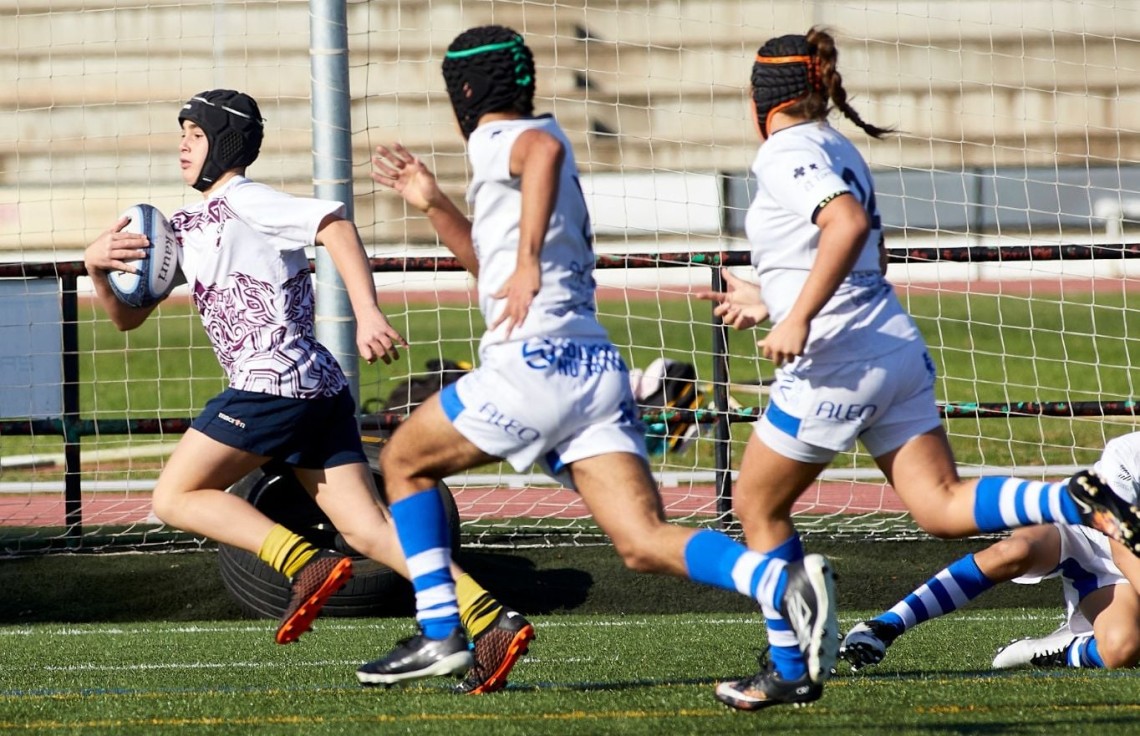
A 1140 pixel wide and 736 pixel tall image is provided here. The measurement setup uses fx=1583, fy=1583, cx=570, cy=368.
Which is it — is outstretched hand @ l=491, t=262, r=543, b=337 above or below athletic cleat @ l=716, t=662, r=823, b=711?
above

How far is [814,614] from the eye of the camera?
3580 millimetres

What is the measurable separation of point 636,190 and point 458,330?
754cm

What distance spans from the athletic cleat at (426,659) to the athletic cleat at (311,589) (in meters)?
0.40

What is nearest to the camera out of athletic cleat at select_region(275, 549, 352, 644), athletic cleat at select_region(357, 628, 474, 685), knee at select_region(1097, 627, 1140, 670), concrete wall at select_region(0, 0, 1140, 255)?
athletic cleat at select_region(357, 628, 474, 685)

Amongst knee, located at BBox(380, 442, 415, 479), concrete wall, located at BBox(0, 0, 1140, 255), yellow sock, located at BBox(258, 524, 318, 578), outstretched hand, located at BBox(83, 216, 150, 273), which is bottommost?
yellow sock, located at BBox(258, 524, 318, 578)

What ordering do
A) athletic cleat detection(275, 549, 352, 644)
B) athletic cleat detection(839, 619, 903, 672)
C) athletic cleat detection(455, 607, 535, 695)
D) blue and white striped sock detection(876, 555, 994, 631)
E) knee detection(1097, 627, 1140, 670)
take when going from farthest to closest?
blue and white striped sock detection(876, 555, 994, 631) → knee detection(1097, 627, 1140, 670) → athletic cleat detection(839, 619, 903, 672) → athletic cleat detection(275, 549, 352, 644) → athletic cleat detection(455, 607, 535, 695)

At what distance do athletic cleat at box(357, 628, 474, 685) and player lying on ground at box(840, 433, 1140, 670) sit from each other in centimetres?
163

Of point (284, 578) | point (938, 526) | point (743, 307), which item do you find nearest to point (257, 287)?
point (743, 307)

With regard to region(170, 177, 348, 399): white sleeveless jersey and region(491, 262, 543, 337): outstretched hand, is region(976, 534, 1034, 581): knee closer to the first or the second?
region(170, 177, 348, 399): white sleeveless jersey

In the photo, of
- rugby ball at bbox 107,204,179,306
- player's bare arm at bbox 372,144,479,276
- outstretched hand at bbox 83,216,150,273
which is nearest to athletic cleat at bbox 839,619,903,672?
player's bare arm at bbox 372,144,479,276

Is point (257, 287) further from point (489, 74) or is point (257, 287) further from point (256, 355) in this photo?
point (489, 74)

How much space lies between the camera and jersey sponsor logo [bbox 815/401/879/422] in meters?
4.01

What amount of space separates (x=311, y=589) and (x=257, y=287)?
3.14ft

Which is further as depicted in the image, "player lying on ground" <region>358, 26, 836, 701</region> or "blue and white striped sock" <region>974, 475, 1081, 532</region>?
"blue and white striped sock" <region>974, 475, 1081, 532</region>
